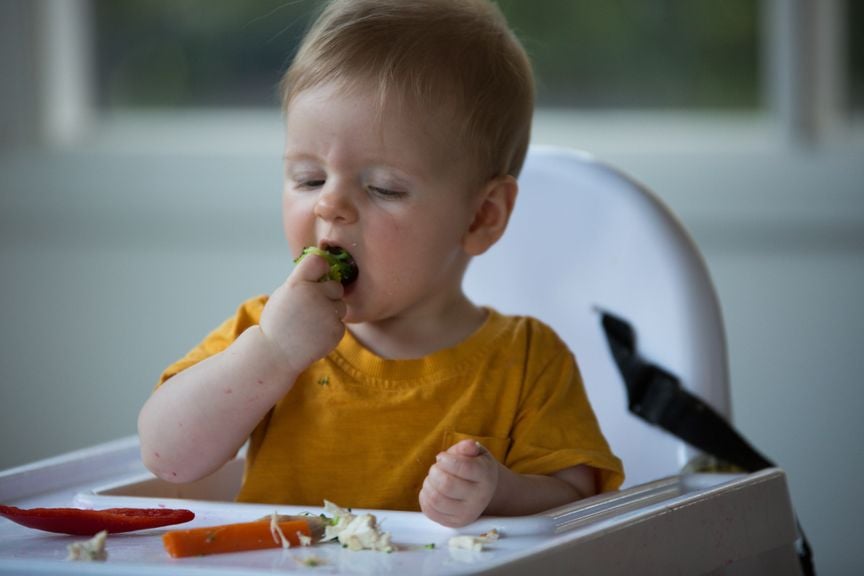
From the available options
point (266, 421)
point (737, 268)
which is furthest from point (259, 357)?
point (737, 268)

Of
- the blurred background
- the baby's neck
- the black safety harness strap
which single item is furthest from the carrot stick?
the blurred background

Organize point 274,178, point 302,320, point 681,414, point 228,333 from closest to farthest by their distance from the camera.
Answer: point 302,320
point 228,333
point 681,414
point 274,178

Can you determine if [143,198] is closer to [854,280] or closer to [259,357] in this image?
[854,280]

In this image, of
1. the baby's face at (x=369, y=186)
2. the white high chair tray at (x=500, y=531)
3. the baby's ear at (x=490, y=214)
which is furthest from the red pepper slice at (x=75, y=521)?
the baby's ear at (x=490, y=214)

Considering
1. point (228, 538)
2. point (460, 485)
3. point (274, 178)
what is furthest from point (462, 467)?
point (274, 178)

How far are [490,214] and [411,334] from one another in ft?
0.38

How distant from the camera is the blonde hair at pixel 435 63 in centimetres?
88

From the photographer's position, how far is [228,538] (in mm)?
686

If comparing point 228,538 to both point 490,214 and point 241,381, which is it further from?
point 490,214

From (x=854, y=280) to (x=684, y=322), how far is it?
43.2 inches

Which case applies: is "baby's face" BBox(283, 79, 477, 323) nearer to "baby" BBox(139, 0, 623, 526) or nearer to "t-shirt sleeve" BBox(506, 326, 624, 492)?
"baby" BBox(139, 0, 623, 526)

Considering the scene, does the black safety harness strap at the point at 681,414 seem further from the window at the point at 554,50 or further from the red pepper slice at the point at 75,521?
the window at the point at 554,50

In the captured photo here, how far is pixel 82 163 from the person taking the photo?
94.3 inches

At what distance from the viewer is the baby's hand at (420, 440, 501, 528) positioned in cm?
72
